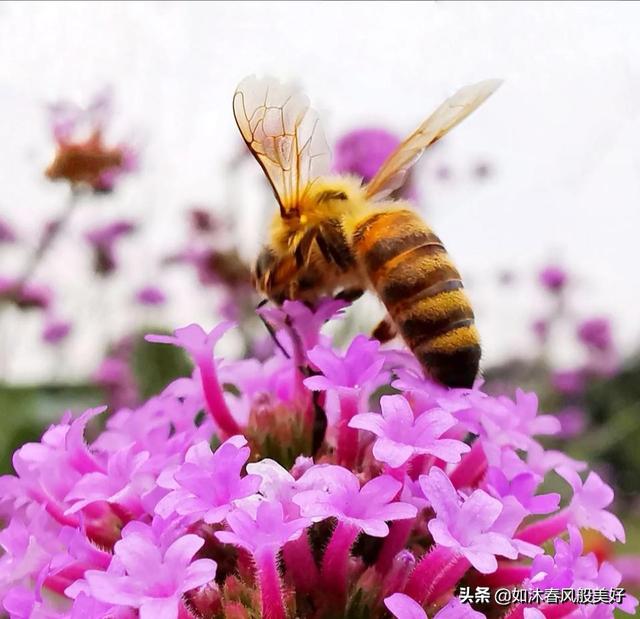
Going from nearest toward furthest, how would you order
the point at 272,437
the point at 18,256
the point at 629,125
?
the point at 272,437 < the point at 629,125 < the point at 18,256

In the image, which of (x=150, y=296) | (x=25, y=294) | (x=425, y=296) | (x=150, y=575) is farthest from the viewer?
(x=150, y=296)

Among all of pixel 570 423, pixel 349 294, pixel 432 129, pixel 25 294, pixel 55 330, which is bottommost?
pixel 570 423

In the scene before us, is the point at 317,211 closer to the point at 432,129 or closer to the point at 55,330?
the point at 432,129

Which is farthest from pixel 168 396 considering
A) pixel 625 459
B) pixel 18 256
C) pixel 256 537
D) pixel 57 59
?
pixel 625 459

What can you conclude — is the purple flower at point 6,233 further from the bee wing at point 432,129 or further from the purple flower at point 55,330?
the bee wing at point 432,129

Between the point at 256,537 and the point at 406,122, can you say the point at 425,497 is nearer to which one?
Answer: the point at 256,537

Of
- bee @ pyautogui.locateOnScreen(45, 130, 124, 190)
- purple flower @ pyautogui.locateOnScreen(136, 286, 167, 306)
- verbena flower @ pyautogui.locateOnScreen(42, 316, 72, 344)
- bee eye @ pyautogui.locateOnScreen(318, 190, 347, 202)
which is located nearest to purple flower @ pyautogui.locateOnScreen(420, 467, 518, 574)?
bee eye @ pyautogui.locateOnScreen(318, 190, 347, 202)

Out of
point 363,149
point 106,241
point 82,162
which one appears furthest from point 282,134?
point 106,241
